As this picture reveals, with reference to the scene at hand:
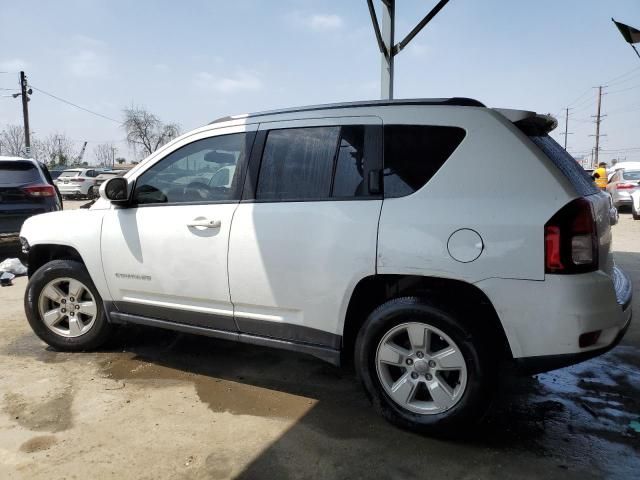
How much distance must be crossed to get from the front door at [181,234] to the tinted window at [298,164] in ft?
0.64

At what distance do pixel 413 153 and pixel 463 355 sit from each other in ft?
3.75

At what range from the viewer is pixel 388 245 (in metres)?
2.72

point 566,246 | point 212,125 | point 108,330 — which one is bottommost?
point 108,330

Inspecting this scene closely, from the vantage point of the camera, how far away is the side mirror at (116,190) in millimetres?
3613

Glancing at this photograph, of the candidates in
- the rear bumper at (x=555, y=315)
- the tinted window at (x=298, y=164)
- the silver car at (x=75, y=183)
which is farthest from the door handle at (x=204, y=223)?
the silver car at (x=75, y=183)

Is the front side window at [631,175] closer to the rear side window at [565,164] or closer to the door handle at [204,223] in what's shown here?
the rear side window at [565,164]

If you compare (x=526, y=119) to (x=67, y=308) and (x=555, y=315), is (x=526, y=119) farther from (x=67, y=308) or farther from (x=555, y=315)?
(x=67, y=308)

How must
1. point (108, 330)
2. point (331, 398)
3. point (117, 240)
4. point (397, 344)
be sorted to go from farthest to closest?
point (108, 330) < point (117, 240) < point (331, 398) < point (397, 344)

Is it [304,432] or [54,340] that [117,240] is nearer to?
[54,340]

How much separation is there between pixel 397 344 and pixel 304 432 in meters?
0.75

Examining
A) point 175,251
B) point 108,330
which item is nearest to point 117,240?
point 175,251

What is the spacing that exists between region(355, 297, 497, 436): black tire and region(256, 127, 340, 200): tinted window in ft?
2.69

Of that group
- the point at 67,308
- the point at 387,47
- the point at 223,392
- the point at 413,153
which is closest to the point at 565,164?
the point at 413,153

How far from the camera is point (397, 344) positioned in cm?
286
